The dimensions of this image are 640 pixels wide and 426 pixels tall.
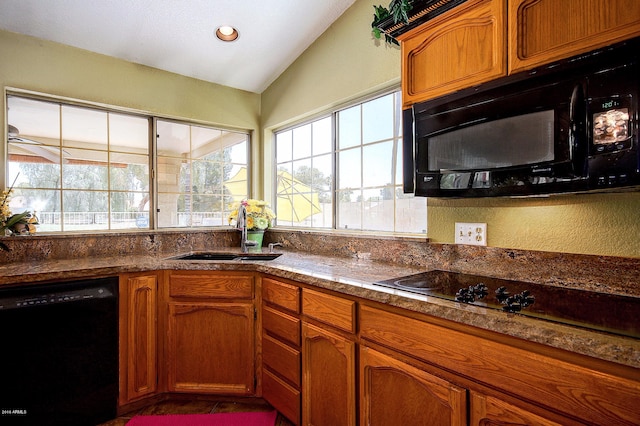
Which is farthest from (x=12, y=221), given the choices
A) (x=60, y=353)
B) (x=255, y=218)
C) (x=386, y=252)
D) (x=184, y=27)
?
(x=386, y=252)

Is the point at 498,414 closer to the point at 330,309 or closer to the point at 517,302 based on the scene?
the point at 517,302

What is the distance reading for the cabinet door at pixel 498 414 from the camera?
0.93 meters

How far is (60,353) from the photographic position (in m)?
1.81

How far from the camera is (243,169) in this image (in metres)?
3.15

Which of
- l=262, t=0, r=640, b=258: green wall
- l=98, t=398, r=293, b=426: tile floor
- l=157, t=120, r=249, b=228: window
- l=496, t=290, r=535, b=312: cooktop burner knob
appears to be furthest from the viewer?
l=157, t=120, r=249, b=228: window

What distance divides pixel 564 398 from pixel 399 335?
513 mm

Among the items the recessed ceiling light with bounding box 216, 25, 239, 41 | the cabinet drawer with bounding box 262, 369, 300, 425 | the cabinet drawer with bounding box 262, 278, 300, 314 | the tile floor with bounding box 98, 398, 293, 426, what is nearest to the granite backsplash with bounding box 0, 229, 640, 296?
the cabinet drawer with bounding box 262, 278, 300, 314

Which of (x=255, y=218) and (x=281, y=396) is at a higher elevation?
(x=255, y=218)

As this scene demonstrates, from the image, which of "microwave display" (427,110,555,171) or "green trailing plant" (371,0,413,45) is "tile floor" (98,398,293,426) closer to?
"microwave display" (427,110,555,171)

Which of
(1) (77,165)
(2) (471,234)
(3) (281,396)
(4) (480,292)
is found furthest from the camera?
(1) (77,165)

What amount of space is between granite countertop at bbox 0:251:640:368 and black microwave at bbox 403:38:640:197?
46 centimetres

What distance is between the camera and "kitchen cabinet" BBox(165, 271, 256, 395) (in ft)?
6.79

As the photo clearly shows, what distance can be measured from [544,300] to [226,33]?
2397 mm

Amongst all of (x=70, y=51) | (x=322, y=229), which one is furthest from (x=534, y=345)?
(x=70, y=51)
